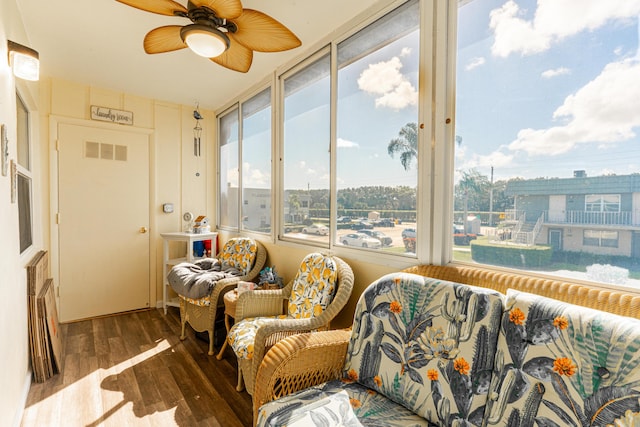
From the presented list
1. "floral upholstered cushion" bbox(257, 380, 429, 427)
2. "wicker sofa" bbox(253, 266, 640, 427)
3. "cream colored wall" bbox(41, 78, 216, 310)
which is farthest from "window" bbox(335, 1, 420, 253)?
"cream colored wall" bbox(41, 78, 216, 310)

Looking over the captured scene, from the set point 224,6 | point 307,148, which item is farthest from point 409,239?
point 224,6

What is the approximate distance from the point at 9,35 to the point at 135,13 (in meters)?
0.72

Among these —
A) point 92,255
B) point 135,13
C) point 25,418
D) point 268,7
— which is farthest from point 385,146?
point 92,255

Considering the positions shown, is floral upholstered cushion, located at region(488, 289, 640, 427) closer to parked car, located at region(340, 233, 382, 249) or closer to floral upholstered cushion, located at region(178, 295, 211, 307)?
parked car, located at region(340, 233, 382, 249)

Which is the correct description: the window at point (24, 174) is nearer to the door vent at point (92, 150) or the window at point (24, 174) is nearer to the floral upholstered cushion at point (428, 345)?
the door vent at point (92, 150)

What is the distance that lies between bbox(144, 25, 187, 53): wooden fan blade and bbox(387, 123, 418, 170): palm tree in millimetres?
1410

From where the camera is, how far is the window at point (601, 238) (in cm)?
123

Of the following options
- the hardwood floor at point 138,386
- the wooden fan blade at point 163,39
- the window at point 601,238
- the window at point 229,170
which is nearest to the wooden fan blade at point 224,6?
the wooden fan blade at point 163,39

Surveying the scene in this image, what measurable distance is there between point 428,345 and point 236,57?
203cm

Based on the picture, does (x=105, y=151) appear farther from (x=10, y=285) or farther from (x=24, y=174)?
(x=10, y=285)

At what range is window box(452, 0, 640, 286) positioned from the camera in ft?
3.95

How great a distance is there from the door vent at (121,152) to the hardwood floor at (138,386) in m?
1.95

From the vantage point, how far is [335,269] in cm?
213

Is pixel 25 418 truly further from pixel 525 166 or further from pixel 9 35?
pixel 525 166
